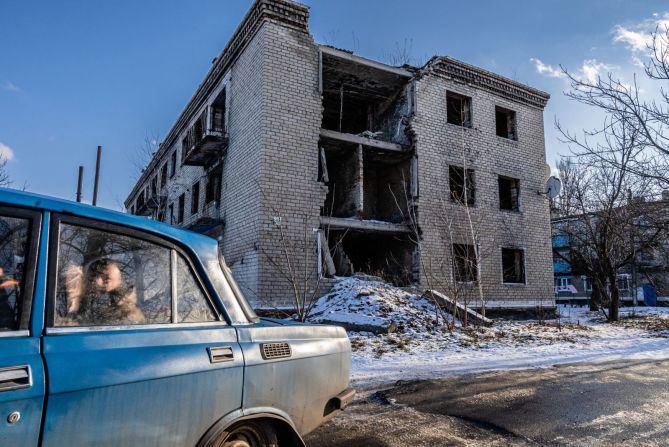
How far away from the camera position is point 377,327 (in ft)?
28.9

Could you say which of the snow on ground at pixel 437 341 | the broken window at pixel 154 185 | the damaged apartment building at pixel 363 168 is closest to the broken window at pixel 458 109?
the damaged apartment building at pixel 363 168

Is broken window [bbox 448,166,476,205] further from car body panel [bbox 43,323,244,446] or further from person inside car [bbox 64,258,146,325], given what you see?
person inside car [bbox 64,258,146,325]

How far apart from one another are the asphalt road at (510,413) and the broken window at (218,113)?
11.7 meters

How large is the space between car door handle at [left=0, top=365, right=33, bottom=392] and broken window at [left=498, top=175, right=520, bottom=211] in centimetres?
1569

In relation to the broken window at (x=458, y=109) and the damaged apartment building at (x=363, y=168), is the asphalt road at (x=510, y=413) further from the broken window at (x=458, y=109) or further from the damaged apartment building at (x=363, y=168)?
the broken window at (x=458, y=109)

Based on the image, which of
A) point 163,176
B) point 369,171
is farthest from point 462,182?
point 163,176

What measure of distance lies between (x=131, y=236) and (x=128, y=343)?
468 mm

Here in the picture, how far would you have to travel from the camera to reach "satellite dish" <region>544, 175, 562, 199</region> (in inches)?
620

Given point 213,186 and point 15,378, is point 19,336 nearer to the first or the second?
point 15,378

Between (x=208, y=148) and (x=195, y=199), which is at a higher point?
(x=208, y=148)

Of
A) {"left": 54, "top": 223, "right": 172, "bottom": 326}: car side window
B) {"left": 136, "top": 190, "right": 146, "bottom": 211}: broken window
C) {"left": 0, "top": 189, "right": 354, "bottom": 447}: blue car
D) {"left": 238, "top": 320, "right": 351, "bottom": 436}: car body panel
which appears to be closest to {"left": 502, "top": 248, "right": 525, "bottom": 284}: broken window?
{"left": 238, "top": 320, "right": 351, "bottom": 436}: car body panel

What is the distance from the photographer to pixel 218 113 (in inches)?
587

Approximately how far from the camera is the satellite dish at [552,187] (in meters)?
15.8

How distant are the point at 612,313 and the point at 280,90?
12153mm
